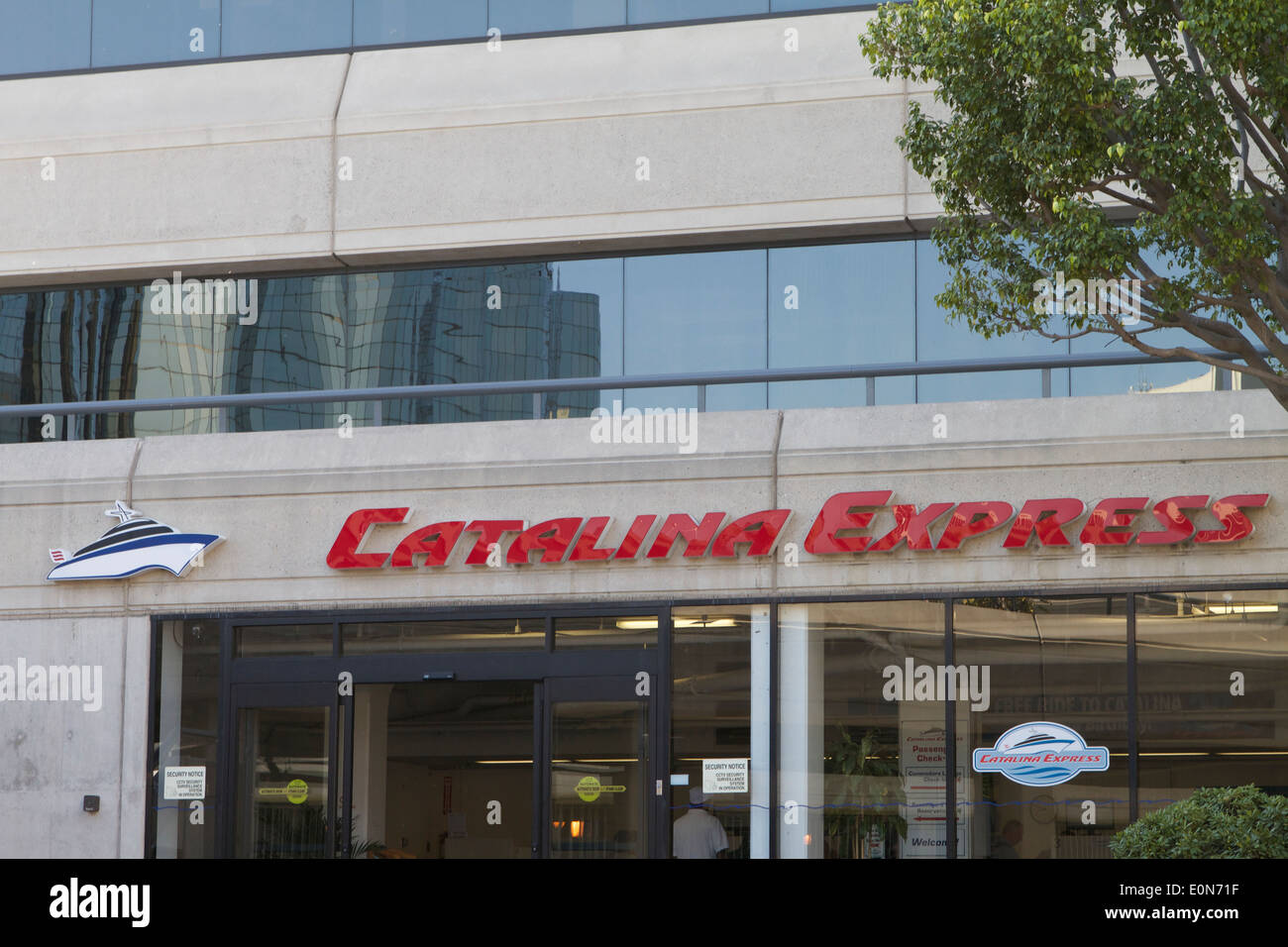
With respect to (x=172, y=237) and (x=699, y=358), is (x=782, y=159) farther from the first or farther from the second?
(x=172, y=237)

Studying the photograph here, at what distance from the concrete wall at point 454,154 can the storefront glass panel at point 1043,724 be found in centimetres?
452

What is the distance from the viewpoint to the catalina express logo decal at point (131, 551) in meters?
15.5

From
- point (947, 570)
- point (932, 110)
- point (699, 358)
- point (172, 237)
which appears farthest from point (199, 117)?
point (947, 570)

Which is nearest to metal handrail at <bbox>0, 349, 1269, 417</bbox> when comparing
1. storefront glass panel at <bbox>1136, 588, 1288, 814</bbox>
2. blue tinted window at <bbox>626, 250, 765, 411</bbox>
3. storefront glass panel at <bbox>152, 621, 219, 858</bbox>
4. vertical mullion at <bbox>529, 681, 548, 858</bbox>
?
blue tinted window at <bbox>626, 250, 765, 411</bbox>

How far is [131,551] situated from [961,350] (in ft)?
28.4

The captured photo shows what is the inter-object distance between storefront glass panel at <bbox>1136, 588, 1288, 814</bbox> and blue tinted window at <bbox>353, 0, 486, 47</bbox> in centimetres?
956

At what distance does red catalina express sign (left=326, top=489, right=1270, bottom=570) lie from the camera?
43.1ft

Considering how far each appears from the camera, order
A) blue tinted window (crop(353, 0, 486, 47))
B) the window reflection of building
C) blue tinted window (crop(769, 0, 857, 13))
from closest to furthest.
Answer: blue tinted window (crop(769, 0, 857, 13)) → the window reflection of building → blue tinted window (crop(353, 0, 486, 47))

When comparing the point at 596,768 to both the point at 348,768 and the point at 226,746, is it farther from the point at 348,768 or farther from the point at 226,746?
the point at 226,746

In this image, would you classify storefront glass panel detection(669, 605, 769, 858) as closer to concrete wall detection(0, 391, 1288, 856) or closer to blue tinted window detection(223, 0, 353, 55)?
concrete wall detection(0, 391, 1288, 856)

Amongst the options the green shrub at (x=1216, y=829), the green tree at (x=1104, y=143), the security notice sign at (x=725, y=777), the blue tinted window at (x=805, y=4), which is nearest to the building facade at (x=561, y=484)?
the security notice sign at (x=725, y=777)

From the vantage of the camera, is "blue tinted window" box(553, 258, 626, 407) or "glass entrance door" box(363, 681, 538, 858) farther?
"blue tinted window" box(553, 258, 626, 407)

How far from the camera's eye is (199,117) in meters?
17.4

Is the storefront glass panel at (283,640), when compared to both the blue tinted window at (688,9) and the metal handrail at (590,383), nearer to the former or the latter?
the metal handrail at (590,383)
